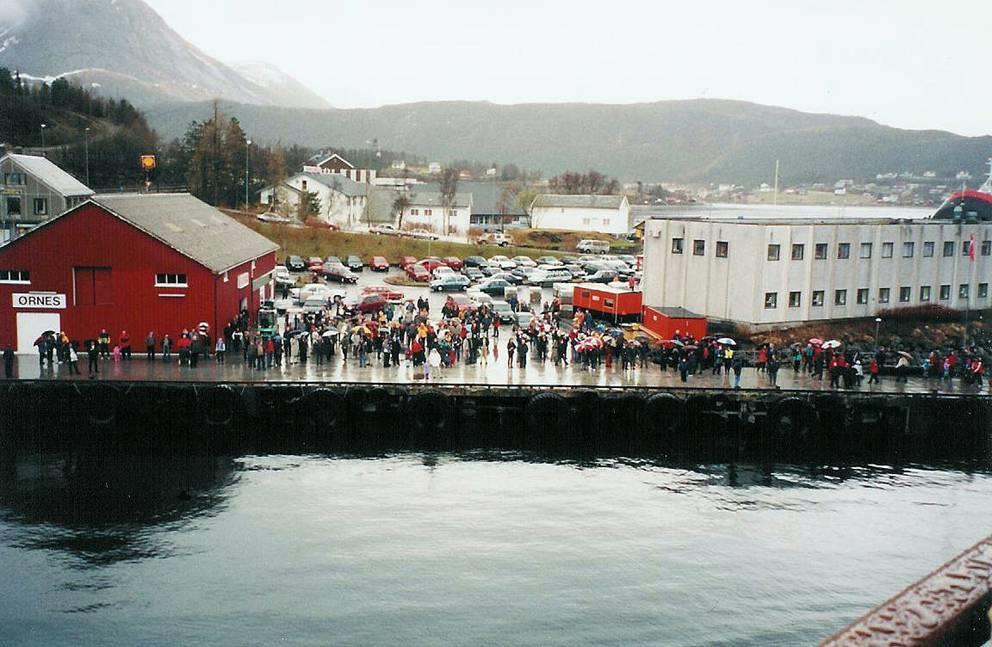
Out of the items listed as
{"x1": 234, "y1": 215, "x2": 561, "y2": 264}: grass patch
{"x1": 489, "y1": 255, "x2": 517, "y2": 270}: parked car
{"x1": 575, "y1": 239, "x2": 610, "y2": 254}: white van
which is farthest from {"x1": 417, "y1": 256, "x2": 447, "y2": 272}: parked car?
{"x1": 575, "y1": 239, "x2": 610, "y2": 254}: white van

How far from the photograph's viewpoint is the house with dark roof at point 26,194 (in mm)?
72750

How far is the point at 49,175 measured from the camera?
7638 centimetres

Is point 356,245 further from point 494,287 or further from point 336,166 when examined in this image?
point 336,166

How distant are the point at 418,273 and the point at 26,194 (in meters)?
33.7

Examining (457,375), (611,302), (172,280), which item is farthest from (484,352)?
(172,280)

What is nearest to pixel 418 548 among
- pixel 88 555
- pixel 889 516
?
pixel 88 555

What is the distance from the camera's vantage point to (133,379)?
3384 centimetres

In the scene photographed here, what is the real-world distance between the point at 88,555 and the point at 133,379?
11.4m

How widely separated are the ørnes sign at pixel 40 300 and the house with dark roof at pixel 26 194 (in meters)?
38.2

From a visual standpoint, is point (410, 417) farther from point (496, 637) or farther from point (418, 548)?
point (496, 637)

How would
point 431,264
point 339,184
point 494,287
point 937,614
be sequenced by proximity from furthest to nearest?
point 339,184
point 431,264
point 494,287
point 937,614

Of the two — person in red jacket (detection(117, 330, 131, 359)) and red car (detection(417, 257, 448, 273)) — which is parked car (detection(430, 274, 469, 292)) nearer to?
red car (detection(417, 257, 448, 273))

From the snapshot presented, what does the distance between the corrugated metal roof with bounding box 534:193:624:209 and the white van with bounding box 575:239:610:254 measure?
62.3ft

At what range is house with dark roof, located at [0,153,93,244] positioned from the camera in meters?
72.8
